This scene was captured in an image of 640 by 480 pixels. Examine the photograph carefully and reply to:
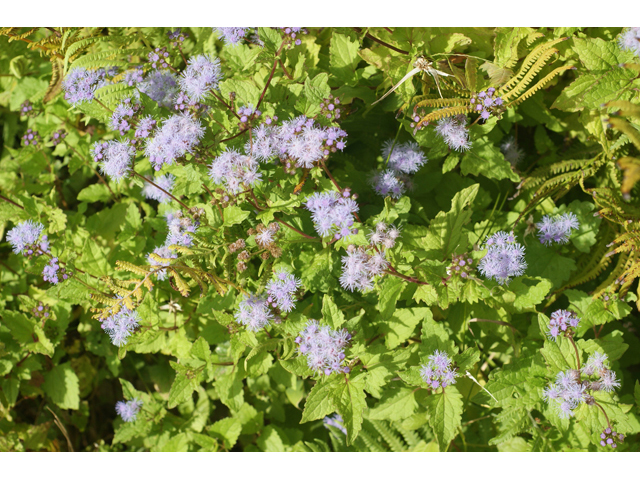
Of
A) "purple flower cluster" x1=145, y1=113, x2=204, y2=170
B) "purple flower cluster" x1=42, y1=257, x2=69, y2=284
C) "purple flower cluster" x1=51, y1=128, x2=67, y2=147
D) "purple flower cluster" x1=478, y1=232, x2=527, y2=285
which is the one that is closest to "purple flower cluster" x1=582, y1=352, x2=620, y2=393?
"purple flower cluster" x1=478, y1=232, x2=527, y2=285

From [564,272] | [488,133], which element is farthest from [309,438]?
[488,133]

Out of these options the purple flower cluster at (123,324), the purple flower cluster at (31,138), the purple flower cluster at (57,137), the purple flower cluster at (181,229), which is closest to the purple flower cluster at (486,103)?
the purple flower cluster at (181,229)

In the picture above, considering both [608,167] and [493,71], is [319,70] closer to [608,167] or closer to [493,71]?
[493,71]

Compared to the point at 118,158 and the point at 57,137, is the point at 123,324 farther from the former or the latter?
the point at 57,137

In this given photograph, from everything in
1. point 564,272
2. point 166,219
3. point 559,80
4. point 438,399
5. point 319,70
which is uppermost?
point 319,70

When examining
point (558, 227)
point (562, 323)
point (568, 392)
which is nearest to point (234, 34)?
point (558, 227)
